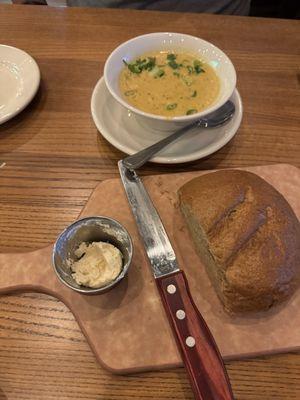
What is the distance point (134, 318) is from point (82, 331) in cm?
14

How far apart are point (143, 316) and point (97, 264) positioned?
19 cm

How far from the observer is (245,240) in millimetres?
1002

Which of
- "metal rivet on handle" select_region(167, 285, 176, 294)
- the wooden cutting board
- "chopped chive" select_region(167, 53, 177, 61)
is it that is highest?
"chopped chive" select_region(167, 53, 177, 61)

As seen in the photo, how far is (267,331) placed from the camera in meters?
1.01

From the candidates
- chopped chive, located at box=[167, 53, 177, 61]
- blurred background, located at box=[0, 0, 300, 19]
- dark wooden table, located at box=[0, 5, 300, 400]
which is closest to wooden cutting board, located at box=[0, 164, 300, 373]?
dark wooden table, located at box=[0, 5, 300, 400]

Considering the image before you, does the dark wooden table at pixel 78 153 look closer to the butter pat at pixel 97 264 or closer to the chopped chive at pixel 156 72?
the butter pat at pixel 97 264

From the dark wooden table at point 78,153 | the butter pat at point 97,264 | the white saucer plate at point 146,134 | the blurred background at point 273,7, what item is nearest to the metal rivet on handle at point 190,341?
the dark wooden table at point 78,153

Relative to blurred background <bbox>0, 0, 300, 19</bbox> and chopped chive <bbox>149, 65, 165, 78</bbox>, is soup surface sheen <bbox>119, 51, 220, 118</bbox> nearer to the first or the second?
chopped chive <bbox>149, 65, 165, 78</bbox>

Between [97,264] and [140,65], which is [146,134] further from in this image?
[97,264]

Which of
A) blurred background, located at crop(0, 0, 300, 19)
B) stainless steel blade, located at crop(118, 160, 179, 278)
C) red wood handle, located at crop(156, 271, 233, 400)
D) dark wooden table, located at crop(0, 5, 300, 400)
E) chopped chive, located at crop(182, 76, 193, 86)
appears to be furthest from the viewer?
blurred background, located at crop(0, 0, 300, 19)

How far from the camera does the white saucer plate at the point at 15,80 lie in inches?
58.0

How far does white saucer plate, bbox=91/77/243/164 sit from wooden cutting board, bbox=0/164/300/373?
28 centimetres

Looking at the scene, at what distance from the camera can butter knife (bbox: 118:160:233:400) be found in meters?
0.86

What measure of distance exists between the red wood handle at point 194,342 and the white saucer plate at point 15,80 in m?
0.90
